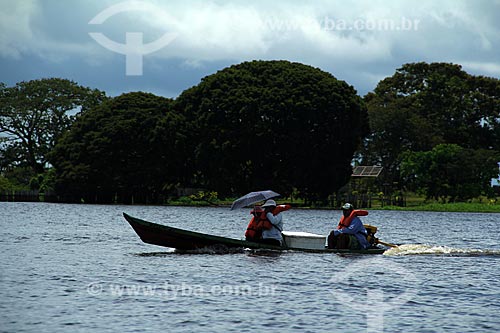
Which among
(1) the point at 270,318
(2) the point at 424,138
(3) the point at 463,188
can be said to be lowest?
(1) the point at 270,318

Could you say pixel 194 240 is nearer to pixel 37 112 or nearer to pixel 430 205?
pixel 430 205

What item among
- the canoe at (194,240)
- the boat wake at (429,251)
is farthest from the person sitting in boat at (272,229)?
the boat wake at (429,251)

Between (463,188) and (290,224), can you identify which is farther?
(463,188)

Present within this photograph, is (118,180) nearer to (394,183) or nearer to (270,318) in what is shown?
(394,183)

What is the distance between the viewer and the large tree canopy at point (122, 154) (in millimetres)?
82938

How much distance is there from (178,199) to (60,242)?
5306cm

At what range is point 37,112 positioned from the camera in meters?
104


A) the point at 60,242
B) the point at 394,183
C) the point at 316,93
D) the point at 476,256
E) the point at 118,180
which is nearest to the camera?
the point at 476,256

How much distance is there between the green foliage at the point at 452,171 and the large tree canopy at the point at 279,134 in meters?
9.55

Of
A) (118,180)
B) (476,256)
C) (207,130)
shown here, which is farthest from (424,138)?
(476,256)

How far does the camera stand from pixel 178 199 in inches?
3428

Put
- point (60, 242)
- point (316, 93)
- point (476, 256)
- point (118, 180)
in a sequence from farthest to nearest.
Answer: point (118, 180), point (316, 93), point (60, 242), point (476, 256)

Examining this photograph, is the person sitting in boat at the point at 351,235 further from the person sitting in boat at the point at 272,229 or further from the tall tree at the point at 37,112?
the tall tree at the point at 37,112

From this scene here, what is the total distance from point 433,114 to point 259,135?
32.7 meters
